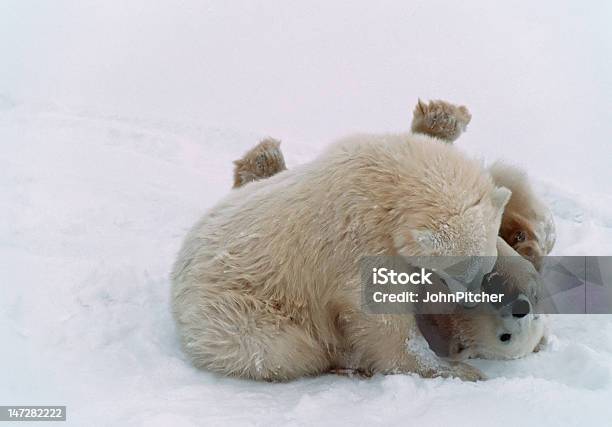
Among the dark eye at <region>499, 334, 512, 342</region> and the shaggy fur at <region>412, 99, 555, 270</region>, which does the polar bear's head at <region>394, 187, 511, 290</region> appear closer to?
the dark eye at <region>499, 334, 512, 342</region>

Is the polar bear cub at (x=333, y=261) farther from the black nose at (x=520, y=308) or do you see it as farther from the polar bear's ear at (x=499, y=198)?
the black nose at (x=520, y=308)

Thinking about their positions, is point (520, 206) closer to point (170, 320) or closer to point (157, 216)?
point (170, 320)

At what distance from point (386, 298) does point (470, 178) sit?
0.64 m

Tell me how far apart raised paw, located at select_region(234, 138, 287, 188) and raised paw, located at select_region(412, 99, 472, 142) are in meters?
0.87

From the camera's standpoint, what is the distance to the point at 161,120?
732cm

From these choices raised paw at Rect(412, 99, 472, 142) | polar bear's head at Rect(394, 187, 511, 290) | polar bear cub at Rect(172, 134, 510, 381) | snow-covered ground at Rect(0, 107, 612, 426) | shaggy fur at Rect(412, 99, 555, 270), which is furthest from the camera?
raised paw at Rect(412, 99, 472, 142)

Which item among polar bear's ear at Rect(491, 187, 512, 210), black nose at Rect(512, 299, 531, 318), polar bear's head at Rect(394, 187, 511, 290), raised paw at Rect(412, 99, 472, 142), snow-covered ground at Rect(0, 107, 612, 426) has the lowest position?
snow-covered ground at Rect(0, 107, 612, 426)

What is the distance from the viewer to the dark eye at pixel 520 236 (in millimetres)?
3344

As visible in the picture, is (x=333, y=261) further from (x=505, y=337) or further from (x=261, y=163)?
(x=261, y=163)

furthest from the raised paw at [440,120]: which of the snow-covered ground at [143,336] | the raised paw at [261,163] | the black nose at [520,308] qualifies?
the black nose at [520,308]

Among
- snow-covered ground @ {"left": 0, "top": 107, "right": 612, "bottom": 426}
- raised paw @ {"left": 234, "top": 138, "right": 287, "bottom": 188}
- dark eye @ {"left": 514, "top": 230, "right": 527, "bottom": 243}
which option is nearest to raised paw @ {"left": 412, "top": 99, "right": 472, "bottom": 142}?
dark eye @ {"left": 514, "top": 230, "right": 527, "bottom": 243}

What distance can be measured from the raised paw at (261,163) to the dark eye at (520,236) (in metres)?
1.48

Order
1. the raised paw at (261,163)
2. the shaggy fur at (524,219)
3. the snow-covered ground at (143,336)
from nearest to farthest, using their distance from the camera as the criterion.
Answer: the snow-covered ground at (143,336) < the shaggy fur at (524,219) < the raised paw at (261,163)

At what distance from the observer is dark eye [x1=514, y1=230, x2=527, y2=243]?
3.34m
